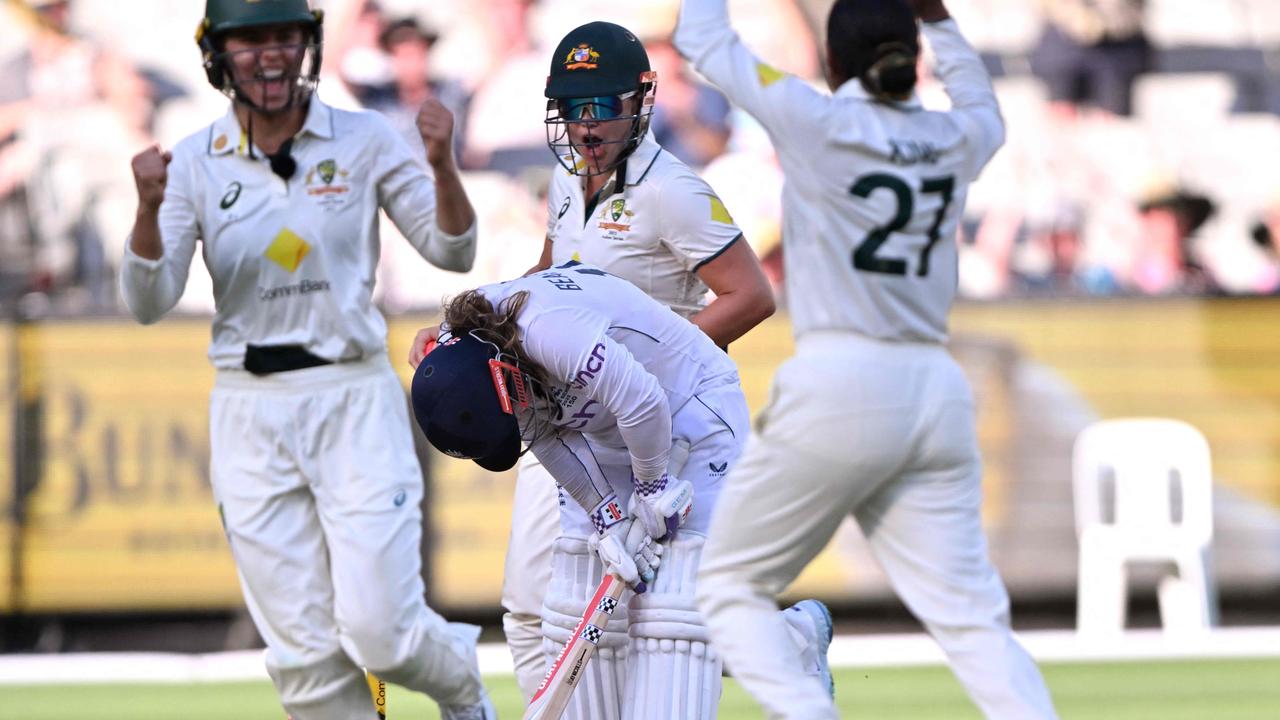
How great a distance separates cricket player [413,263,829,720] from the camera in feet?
12.1

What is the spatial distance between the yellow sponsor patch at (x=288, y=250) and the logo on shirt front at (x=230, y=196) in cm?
17

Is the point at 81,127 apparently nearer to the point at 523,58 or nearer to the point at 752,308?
the point at 523,58

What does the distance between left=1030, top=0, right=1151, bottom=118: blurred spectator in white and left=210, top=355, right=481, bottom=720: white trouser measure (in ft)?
16.4

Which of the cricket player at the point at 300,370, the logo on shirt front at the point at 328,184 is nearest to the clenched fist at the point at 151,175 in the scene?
the cricket player at the point at 300,370

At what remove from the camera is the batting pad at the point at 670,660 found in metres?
3.85

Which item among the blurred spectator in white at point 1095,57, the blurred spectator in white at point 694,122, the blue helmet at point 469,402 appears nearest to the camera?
the blue helmet at point 469,402

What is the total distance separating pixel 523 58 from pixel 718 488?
5.09m

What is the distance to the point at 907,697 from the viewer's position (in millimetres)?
6613

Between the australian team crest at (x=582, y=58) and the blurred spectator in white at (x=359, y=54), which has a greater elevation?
the australian team crest at (x=582, y=58)

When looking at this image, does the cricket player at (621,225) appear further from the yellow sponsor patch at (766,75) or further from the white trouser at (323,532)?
the yellow sponsor patch at (766,75)

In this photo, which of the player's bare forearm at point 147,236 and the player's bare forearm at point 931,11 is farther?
the player's bare forearm at point 147,236

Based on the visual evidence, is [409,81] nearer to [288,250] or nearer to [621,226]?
[288,250]

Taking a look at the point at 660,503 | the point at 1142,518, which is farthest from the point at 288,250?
the point at 1142,518

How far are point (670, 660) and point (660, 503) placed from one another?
342 millimetres
